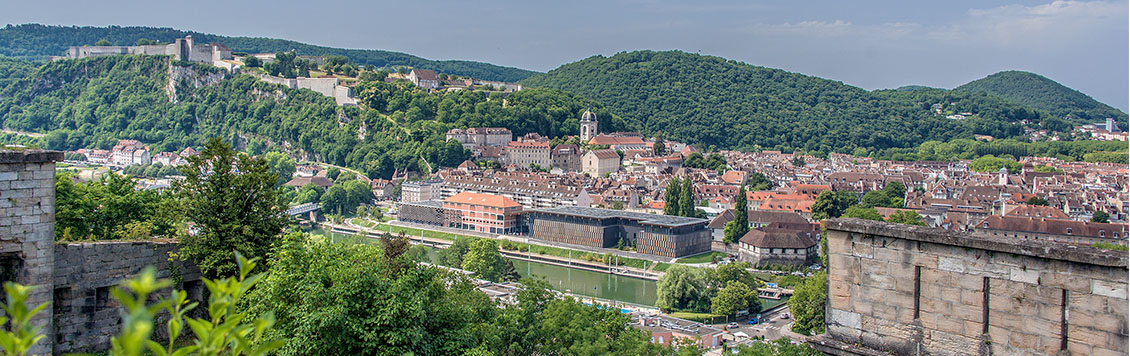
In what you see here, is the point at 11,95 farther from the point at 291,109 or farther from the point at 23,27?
the point at 23,27

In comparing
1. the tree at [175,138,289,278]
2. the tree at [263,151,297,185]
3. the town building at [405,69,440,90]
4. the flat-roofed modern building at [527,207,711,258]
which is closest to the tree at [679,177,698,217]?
the flat-roofed modern building at [527,207,711,258]

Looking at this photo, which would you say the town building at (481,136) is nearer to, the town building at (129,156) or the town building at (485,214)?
the town building at (485,214)

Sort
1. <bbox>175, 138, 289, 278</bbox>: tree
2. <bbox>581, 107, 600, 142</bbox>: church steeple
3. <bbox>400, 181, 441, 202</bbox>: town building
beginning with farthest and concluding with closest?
<bbox>581, 107, 600, 142</bbox>: church steeple → <bbox>400, 181, 441, 202</bbox>: town building → <bbox>175, 138, 289, 278</bbox>: tree

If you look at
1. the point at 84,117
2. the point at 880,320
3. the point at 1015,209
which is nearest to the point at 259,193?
the point at 880,320

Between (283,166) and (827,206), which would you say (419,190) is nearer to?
(283,166)

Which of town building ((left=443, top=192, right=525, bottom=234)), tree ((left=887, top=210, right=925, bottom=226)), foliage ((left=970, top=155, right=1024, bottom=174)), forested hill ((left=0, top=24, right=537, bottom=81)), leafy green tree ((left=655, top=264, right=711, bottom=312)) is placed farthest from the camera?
forested hill ((left=0, top=24, right=537, bottom=81))

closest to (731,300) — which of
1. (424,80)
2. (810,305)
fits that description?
(810,305)

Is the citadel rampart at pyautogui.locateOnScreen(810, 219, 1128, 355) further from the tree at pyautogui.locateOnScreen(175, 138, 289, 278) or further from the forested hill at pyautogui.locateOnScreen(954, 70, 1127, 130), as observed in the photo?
the forested hill at pyautogui.locateOnScreen(954, 70, 1127, 130)
